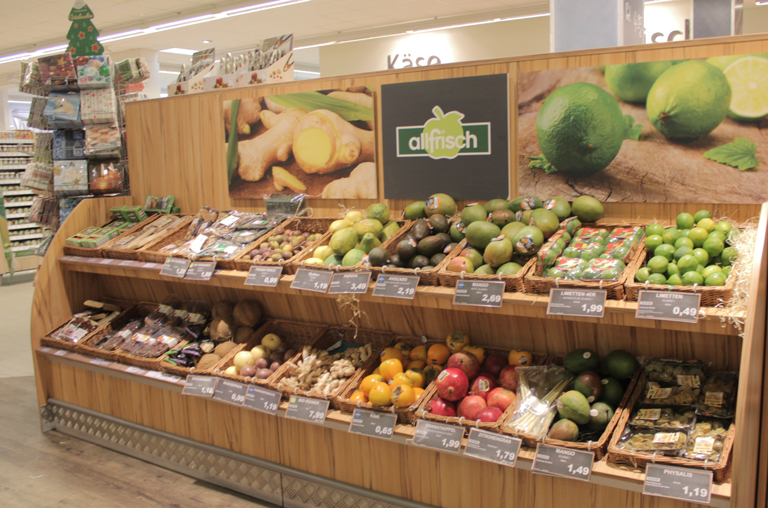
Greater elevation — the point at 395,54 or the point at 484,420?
the point at 395,54

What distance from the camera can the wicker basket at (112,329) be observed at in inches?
134

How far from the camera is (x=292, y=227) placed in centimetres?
321

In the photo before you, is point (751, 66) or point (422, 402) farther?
point (422, 402)

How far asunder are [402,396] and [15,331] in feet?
17.9

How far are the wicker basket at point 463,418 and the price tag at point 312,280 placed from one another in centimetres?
62

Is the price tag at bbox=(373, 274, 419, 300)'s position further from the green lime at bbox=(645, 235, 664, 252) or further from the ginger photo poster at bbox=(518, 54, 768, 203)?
the green lime at bbox=(645, 235, 664, 252)

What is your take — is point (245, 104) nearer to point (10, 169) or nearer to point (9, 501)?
point (9, 501)

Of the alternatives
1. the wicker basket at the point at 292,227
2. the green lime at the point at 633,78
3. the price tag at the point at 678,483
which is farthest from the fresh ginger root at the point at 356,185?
the price tag at the point at 678,483

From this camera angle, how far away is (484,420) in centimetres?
219

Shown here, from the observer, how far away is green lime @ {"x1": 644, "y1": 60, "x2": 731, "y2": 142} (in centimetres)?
216

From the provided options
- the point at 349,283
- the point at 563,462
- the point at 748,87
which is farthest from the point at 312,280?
the point at 748,87

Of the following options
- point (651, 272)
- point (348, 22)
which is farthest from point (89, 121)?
point (348, 22)

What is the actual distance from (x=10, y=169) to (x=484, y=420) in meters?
10.4

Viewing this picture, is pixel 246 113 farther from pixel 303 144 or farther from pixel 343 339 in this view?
pixel 343 339
